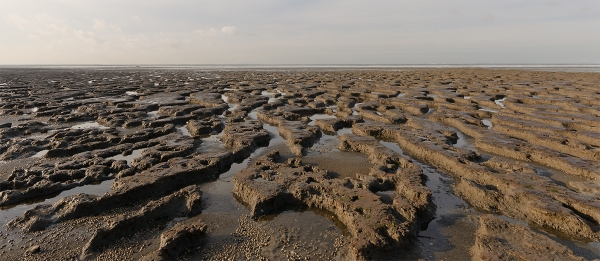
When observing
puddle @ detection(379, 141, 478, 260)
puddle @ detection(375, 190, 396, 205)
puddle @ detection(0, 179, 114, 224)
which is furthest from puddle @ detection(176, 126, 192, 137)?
puddle @ detection(379, 141, 478, 260)

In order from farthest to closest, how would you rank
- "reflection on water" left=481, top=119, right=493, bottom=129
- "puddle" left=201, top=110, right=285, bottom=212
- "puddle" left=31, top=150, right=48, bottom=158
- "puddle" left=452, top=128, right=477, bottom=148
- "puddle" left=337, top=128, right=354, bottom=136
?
1. "reflection on water" left=481, top=119, right=493, bottom=129
2. "puddle" left=337, top=128, right=354, bottom=136
3. "puddle" left=452, top=128, right=477, bottom=148
4. "puddle" left=31, top=150, right=48, bottom=158
5. "puddle" left=201, top=110, right=285, bottom=212

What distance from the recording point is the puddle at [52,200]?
436 cm

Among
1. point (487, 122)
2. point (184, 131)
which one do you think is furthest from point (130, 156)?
point (487, 122)

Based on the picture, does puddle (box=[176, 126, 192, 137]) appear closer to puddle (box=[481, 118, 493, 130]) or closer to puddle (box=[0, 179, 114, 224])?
puddle (box=[0, 179, 114, 224])

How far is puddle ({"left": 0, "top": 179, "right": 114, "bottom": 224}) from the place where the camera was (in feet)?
14.3

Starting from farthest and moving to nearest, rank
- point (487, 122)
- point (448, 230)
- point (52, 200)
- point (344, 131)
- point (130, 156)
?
point (487, 122), point (344, 131), point (130, 156), point (52, 200), point (448, 230)

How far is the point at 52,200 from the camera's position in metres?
4.83

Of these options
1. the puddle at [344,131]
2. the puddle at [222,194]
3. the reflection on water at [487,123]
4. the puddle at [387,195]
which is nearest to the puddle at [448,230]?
the puddle at [387,195]

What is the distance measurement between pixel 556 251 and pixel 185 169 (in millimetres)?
5220

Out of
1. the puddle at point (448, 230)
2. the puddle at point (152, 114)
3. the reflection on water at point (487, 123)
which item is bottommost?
the puddle at point (448, 230)

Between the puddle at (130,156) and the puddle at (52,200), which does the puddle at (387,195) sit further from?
the puddle at (130,156)

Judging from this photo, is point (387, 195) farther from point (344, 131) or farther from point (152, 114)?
point (152, 114)

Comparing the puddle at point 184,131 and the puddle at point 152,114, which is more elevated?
the puddle at point 152,114

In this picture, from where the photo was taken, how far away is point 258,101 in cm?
1376
